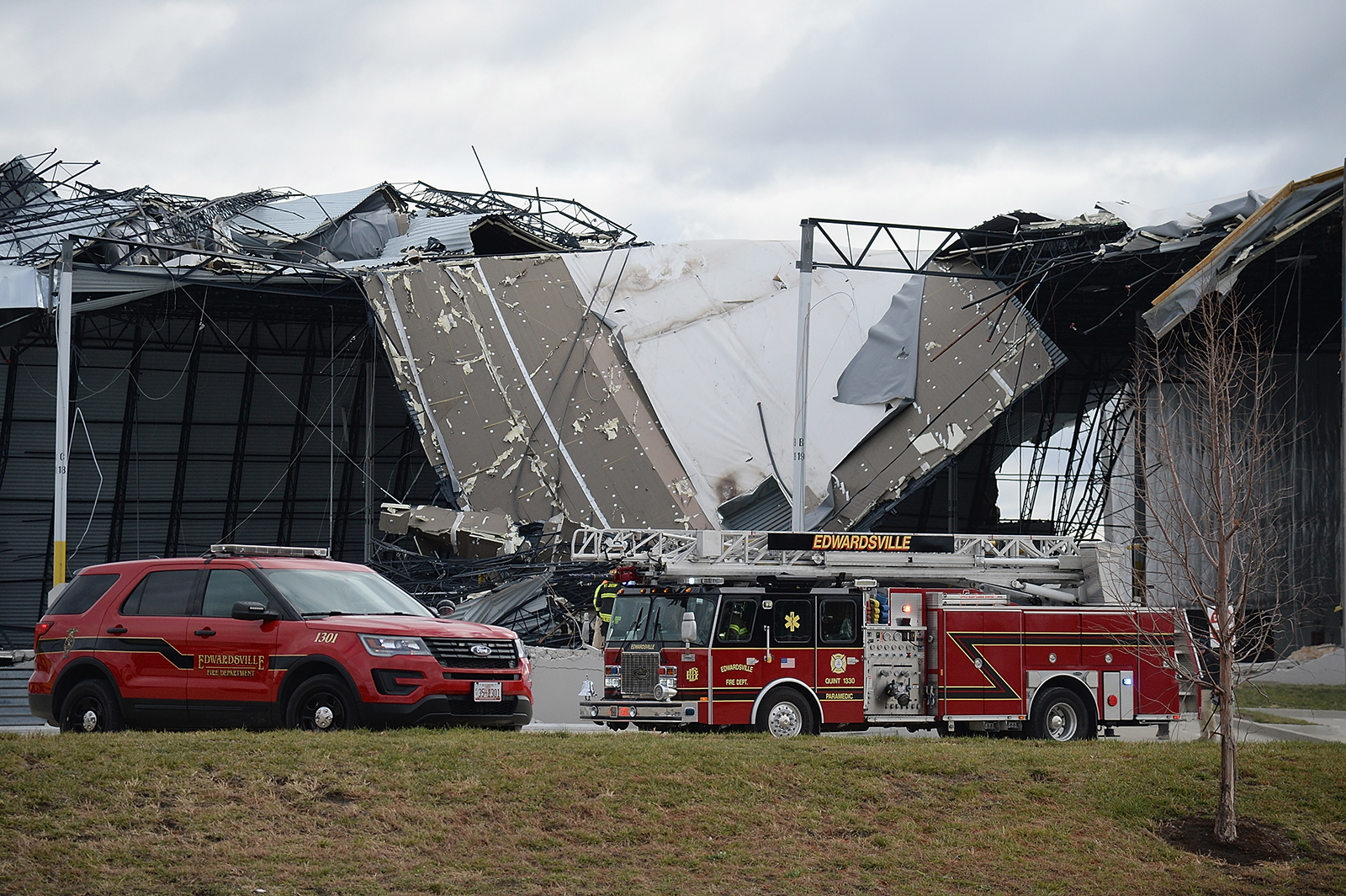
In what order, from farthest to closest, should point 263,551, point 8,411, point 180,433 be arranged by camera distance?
point 180,433, point 8,411, point 263,551

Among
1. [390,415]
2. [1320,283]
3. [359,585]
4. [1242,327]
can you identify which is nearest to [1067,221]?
[1242,327]

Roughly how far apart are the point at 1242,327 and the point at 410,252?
18820 millimetres

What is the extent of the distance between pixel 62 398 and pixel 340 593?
16379 millimetres

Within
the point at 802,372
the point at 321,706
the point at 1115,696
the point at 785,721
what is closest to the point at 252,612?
the point at 321,706

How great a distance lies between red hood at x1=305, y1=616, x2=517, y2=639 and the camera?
12156 millimetres

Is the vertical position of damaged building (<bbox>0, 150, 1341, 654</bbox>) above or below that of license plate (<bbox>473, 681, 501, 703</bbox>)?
above

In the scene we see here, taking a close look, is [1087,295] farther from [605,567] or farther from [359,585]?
[359,585]

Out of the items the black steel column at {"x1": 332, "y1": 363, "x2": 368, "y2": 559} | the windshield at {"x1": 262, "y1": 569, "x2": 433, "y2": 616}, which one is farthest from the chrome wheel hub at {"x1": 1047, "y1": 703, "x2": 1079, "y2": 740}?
the black steel column at {"x1": 332, "y1": 363, "x2": 368, "y2": 559}

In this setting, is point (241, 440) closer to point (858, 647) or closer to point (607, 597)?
point (607, 597)

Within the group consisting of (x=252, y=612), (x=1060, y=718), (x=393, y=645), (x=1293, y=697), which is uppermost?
(x=252, y=612)

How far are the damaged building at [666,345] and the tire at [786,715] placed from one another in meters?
9.98

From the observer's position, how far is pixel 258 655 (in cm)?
1228

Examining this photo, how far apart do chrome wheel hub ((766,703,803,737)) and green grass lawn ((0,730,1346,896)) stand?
2.86 meters

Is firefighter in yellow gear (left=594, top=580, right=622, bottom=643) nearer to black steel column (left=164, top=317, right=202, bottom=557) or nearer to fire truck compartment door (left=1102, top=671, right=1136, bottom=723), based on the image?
fire truck compartment door (left=1102, top=671, right=1136, bottom=723)
